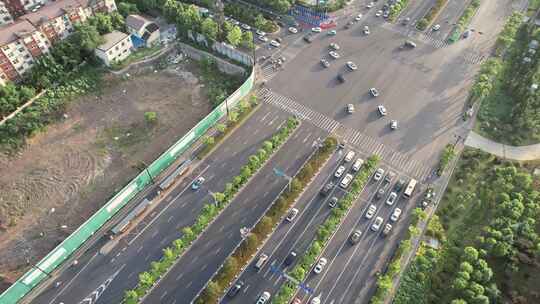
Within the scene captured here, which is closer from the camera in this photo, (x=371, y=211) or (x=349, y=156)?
(x=371, y=211)

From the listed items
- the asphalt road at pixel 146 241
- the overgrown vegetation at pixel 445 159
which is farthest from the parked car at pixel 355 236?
the overgrown vegetation at pixel 445 159

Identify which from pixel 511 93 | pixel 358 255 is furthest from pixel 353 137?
pixel 511 93

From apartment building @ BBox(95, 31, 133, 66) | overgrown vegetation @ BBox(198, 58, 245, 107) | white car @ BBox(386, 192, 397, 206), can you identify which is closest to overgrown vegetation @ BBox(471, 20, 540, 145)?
white car @ BBox(386, 192, 397, 206)

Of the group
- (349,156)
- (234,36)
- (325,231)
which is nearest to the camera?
(325,231)

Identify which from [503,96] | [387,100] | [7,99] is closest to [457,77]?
[503,96]

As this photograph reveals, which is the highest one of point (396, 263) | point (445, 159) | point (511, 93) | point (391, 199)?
point (511, 93)

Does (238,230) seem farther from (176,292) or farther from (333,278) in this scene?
(333,278)

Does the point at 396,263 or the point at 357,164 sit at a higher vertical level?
the point at 357,164

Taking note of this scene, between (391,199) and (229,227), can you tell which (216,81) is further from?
(391,199)
